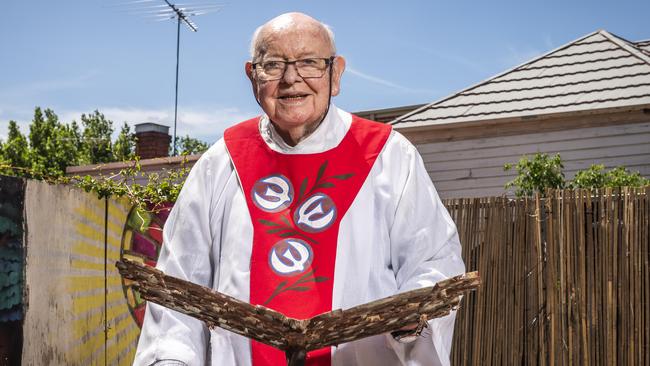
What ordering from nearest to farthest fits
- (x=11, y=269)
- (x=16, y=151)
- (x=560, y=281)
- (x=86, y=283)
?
(x=11, y=269), (x=86, y=283), (x=560, y=281), (x=16, y=151)

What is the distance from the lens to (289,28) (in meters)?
2.85

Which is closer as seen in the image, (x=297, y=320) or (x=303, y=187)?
(x=297, y=320)

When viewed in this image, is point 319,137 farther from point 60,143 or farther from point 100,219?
point 60,143

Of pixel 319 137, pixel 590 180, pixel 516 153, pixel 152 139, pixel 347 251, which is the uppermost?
pixel 152 139

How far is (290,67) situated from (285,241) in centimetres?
56

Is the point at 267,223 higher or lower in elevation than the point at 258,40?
lower

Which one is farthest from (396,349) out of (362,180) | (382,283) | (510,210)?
(510,210)

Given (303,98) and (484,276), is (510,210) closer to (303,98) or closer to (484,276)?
(484,276)

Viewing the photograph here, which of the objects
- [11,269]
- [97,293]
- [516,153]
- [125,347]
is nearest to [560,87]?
[516,153]

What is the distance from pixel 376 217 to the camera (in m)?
2.87

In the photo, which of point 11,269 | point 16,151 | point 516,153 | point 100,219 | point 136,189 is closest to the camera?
point 11,269

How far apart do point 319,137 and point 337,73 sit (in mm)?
223

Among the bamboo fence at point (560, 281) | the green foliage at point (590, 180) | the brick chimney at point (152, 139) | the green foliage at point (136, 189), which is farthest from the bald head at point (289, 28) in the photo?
the brick chimney at point (152, 139)

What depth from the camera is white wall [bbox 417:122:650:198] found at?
40.4 ft
